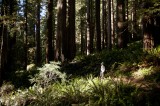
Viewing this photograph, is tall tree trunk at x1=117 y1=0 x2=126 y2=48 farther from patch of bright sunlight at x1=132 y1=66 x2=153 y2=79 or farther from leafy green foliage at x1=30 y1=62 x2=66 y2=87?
patch of bright sunlight at x1=132 y1=66 x2=153 y2=79

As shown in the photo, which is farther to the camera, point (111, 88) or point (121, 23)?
point (121, 23)

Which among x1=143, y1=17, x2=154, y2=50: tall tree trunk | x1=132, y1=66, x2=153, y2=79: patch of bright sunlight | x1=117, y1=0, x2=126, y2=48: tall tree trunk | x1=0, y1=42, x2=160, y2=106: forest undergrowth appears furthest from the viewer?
x1=117, y1=0, x2=126, y2=48: tall tree trunk

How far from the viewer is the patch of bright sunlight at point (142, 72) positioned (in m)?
10.9

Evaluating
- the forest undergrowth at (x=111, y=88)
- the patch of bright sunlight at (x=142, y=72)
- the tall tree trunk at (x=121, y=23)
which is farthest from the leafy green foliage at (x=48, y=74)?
the tall tree trunk at (x=121, y=23)

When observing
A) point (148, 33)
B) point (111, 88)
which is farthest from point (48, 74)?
point (148, 33)

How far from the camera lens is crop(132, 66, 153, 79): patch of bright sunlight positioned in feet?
35.7

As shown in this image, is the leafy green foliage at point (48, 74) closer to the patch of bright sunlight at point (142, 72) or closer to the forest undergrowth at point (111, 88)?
the forest undergrowth at point (111, 88)

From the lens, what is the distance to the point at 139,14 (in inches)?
435

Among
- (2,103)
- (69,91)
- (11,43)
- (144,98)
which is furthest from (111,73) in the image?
(11,43)

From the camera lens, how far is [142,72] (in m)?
11.1

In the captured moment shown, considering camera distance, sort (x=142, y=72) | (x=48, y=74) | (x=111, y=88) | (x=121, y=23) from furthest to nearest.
Answer: (x=121, y=23)
(x=48, y=74)
(x=142, y=72)
(x=111, y=88)

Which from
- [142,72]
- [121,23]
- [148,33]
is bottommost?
[142,72]

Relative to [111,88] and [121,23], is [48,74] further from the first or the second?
[121,23]

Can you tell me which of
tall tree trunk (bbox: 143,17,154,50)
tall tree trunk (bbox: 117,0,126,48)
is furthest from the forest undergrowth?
tall tree trunk (bbox: 117,0,126,48)
